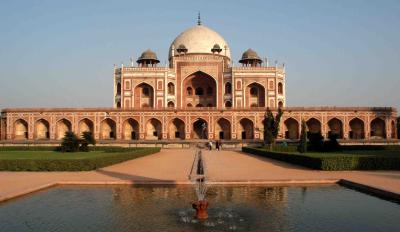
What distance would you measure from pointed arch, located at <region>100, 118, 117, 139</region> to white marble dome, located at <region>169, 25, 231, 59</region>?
11900mm

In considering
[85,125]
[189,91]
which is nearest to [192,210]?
[85,125]

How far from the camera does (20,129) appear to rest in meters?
36.1

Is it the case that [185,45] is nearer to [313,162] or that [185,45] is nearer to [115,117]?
[115,117]

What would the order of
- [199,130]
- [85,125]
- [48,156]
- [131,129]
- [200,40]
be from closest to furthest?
[48,156]
[85,125]
[131,129]
[199,130]
[200,40]

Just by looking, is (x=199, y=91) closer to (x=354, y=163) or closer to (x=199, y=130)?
(x=199, y=130)

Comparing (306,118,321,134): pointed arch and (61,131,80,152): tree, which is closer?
(61,131,80,152): tree

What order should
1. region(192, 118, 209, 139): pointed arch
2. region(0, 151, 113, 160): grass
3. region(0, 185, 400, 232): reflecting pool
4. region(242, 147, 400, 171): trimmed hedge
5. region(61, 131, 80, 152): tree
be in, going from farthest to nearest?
1. region(192, 118, 209, 139): pointed arch
2. region(61, 131, 80, 152): tree
3. region(0, 151, 113, 160): grass
4. region(242, 147, 400, 171): trimmed hedge
5. region(0, 185, 400, 232): reflecting pool

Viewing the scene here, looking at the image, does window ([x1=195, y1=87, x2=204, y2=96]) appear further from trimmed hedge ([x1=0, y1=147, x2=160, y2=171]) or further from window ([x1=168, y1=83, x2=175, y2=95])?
trimmed hedge ([x1=0, y1=147, x2=160, y2=171])

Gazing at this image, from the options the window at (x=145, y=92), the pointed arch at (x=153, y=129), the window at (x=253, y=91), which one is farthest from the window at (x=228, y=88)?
the pointed arch at (x=153, y=129)

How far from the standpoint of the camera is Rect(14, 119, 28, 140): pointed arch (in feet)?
117

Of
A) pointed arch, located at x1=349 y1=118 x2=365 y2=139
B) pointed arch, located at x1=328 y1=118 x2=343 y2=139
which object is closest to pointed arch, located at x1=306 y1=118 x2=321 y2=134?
pointed arch, located at x1=328 y1=118 x2=343 y2=139

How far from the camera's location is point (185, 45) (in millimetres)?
43531

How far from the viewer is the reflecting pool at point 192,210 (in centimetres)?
559

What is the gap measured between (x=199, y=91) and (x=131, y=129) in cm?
907
